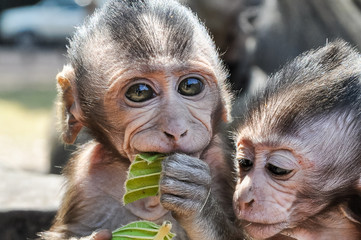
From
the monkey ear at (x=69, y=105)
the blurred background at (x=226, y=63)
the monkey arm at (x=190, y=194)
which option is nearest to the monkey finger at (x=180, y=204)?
the monkey arm at (x=190, y=194)

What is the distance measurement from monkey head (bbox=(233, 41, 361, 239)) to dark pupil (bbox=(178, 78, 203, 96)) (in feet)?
1.24

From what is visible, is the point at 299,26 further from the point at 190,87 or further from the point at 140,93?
the point at 140,93

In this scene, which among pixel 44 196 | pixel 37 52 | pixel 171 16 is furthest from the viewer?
pixel 37 52

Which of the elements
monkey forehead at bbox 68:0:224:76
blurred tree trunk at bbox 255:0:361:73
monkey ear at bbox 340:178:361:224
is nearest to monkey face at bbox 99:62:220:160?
monkey forehead at bbox 68:0:224:76

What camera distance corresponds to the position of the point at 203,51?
3.70 m

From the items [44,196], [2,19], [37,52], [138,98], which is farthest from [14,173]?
[2,19]

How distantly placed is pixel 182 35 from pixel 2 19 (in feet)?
76.5

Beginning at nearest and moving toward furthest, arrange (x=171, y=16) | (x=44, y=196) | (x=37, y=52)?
(x=171, y=16)
(x=44, y=196)
(x=37, y=52)

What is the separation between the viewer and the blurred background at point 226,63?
16.7ft

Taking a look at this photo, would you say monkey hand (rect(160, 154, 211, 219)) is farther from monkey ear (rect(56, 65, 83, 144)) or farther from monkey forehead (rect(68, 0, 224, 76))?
monkey ear (rect(56, 65, 83, 144))

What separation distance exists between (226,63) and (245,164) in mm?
5168

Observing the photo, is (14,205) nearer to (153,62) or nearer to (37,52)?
(153,62)

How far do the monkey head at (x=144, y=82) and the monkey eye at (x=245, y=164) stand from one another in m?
0.20

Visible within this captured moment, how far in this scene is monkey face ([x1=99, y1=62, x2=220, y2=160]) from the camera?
3.22 meters
